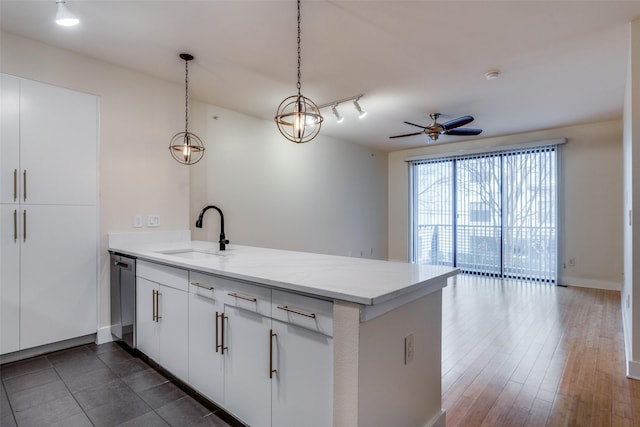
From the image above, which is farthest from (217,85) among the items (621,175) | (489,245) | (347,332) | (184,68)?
(621,175)

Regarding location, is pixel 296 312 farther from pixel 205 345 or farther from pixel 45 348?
pixel 45 348

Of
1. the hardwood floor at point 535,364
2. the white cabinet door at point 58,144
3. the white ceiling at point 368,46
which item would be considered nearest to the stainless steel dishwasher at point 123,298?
the white cabinet door at point 58,144

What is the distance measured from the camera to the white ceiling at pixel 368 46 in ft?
7.63

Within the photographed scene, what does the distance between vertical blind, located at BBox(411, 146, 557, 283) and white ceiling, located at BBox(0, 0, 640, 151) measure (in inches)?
69.9

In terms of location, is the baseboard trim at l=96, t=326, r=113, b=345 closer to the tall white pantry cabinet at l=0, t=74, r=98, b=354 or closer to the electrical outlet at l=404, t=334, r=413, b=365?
the tall white pantry cabinet at l=0, t=74, r=98, b=354

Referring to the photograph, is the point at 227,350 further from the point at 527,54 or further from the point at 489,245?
the point at 489,245

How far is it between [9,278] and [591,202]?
24.2 ft

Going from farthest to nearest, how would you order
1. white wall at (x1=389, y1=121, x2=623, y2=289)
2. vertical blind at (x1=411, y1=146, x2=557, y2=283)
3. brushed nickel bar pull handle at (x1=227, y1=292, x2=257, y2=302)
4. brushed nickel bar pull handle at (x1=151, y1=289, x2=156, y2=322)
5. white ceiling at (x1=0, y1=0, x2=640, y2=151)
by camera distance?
vertical blind at (x1=411, y1=146, x2=557, y2=283) < white wall at (x1=389, y1=121, x2=623, y2=289) < brushed nickel bar pull handle at (x1=151, y1=289, x2=156, y2=322) < white ceiling at (x1=0, y1=0, x2=640, y2=151) < brushed nickel bar pull handle at (x1=227, y1=292, x2=257, y2=302)

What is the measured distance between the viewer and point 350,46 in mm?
2836

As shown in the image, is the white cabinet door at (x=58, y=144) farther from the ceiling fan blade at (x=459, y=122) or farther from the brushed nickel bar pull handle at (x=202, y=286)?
the ceiling fan blade at (x=459, y=122)

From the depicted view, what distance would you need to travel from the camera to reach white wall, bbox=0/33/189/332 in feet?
9.18

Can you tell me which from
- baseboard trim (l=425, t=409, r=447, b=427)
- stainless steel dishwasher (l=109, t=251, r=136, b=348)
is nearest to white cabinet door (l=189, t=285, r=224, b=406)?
stainless steel dishwasher (l=109, t=251, r=136, b=348)

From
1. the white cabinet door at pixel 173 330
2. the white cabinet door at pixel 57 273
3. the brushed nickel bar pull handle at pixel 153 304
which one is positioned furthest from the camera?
the white cabinet door at pixel 57 273

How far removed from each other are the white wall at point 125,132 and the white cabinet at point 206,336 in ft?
5.10
